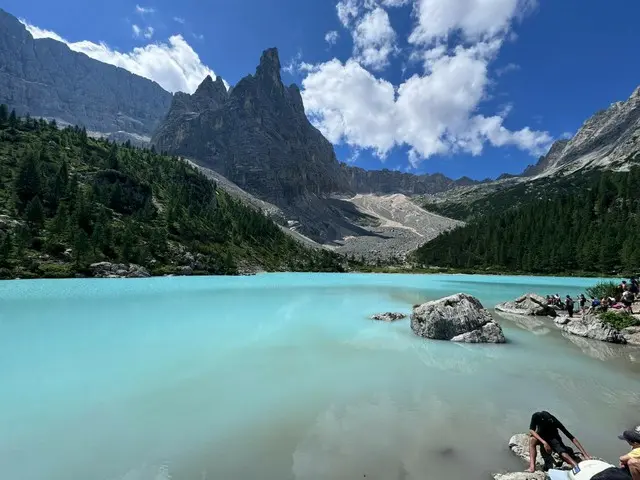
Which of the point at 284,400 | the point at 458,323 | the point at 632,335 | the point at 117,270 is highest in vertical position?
the point at 632,335

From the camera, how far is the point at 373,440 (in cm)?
866

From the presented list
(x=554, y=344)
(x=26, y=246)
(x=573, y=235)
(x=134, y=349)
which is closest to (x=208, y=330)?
(x=134, y=349)

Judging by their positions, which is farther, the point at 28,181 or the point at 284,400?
the point at 28,181

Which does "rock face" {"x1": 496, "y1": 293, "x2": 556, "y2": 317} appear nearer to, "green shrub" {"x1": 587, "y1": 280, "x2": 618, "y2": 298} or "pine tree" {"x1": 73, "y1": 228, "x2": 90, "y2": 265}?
"green shrub" {"x1": 587, "y1": 280, "x2": 618, "y2": 298}

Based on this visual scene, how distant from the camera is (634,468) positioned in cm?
578

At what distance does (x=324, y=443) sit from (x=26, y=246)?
2884 inches

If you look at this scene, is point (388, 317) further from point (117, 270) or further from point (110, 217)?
point (110, 217)

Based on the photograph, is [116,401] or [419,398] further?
[419,398]

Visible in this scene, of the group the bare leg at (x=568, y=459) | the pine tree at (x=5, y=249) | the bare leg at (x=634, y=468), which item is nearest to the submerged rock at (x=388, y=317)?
the bare leg at (x=568, y=459)

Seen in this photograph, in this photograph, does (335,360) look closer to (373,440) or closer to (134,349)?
(373,440)

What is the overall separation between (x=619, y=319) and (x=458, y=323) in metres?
10.2

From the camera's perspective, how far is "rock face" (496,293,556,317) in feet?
107

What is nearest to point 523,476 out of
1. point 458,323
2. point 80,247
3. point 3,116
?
point 458,323

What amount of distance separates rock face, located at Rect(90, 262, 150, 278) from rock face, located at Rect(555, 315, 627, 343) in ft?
217
